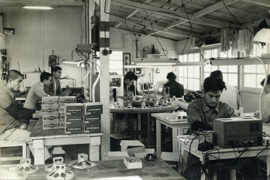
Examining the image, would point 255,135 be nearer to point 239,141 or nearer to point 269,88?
point 239,141

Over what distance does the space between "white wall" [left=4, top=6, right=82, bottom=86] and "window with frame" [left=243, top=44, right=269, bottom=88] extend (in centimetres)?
539

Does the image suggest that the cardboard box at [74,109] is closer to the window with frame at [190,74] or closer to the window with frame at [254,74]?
the window with frame at [254,74]

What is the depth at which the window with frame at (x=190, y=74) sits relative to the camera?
1114cm

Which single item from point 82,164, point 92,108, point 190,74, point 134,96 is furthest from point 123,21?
point 82,164

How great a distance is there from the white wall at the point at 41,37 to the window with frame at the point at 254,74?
17.7 feet

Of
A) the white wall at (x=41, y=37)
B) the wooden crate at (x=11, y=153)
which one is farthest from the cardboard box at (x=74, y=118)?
the white wall at (x=41, y=37)

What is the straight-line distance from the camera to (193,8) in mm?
7980

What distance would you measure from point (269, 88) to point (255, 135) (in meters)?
1.80

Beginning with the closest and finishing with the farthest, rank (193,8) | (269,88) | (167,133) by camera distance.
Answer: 1. (269,88)
2. (167,133)
3. (193,8)

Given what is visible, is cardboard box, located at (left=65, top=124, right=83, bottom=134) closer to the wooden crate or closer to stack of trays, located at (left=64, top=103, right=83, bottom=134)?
stack of trays, located at (left=64, top=103, right=83, bottom=134)

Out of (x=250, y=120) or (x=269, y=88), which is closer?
(x=250, y=120)

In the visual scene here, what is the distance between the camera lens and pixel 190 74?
11.9 m

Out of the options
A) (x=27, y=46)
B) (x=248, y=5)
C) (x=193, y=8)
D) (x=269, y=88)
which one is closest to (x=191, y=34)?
(x=193, y=8)

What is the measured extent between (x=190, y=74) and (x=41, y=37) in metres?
5.30
